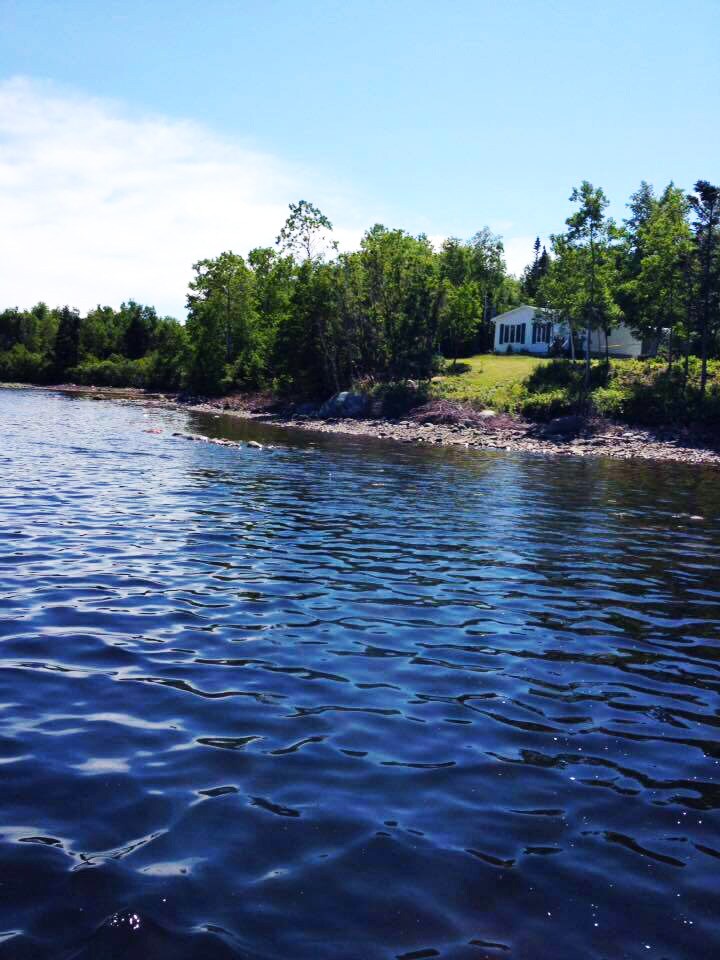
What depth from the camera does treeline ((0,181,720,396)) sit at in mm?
59625

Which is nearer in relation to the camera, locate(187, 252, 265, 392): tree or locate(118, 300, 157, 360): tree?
locate(187, 252, 265, 392): tree

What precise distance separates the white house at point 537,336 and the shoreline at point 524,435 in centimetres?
2769

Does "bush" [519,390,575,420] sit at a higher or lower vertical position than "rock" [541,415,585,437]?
higher

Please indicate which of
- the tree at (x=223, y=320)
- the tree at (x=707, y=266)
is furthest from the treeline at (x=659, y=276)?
the tree at (x=223, y=320)

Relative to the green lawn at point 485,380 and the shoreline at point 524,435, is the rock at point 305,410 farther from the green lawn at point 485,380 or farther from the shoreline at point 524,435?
the green lawn at point 485,380

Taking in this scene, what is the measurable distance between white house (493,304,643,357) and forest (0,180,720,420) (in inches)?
144

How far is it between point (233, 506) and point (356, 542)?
5712mm

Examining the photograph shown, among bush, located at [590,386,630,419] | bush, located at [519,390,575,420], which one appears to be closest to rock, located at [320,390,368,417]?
bush, located at [519,390,575,420]

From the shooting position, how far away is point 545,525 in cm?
2167

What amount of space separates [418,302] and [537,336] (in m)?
25.2

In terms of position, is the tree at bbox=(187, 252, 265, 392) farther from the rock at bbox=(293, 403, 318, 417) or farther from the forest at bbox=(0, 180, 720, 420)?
the rock at bbox=(293, 403, 318, 417)

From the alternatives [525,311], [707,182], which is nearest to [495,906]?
[707,182]

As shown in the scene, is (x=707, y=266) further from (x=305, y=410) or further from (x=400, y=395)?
(x=305, y=410)

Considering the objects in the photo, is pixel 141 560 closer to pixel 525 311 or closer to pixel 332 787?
pixel 332 787
